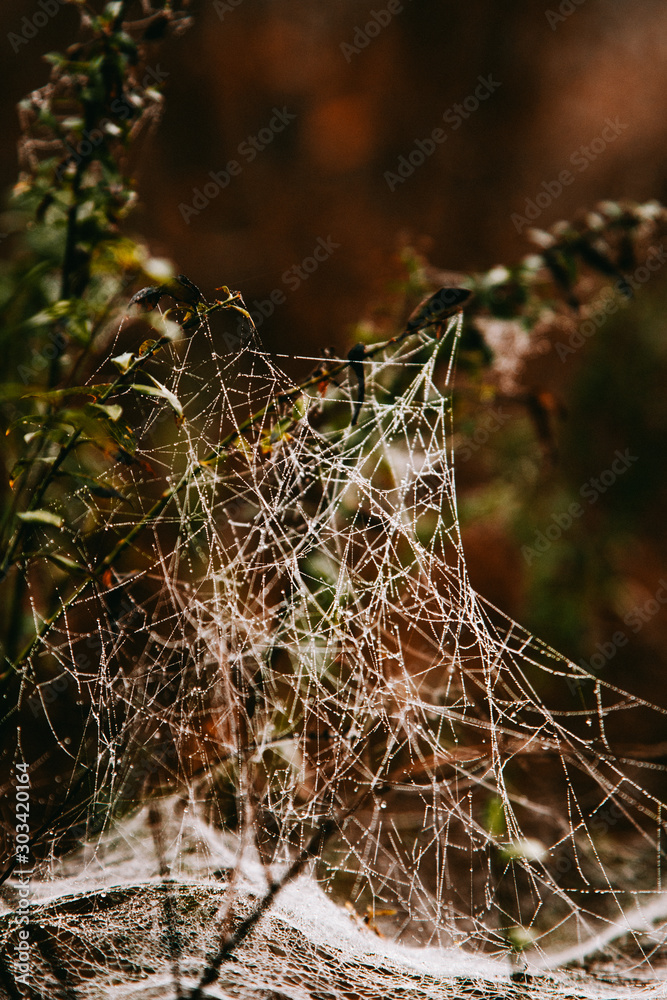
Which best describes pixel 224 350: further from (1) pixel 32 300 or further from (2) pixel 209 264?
(1) pixel 32 300

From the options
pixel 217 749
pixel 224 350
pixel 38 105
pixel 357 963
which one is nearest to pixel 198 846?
pixel 217 749

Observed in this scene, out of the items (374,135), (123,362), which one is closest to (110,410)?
(123,362)

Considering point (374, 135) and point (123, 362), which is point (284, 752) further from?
point (374, 135)

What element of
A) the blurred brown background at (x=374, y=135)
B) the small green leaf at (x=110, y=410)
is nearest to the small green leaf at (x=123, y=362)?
the small green leaf at (x=110, y=410)

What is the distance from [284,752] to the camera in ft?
2.48

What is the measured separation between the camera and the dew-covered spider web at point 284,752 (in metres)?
0.61

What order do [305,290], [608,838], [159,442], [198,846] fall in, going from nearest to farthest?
A: 1. [198,846]
2. [608,838]
3. [159,442]
4. [305,290]

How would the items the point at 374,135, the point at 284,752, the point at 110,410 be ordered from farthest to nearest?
the point at 374,135
the point at 284,752
the point at 110,410

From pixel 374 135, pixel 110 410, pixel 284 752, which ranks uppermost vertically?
pixel 374 135

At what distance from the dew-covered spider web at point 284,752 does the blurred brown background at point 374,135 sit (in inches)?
49.2

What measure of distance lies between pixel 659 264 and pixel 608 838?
1.61 meters

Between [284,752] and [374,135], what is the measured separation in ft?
7.90

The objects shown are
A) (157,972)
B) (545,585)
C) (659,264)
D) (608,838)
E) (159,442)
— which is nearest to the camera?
(157,972)

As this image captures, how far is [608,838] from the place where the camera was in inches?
47.6
